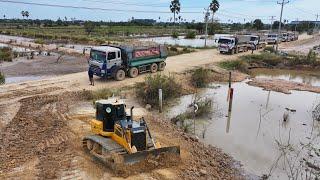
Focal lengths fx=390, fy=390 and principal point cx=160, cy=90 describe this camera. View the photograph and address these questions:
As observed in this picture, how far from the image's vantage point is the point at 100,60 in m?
25.7

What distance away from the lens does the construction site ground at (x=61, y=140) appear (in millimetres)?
12156

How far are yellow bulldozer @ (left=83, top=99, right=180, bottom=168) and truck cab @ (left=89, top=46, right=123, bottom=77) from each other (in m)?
12.4

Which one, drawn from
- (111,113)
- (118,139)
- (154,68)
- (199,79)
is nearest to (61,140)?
(111,113)

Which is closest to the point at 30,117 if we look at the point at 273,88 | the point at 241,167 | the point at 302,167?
the point at 241,167

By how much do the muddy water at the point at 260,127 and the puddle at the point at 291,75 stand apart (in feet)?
24.4

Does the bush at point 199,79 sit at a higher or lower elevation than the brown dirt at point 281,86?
higher

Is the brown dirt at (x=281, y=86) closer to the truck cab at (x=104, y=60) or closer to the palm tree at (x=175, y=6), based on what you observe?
the truck cab at (x=104, y=60)

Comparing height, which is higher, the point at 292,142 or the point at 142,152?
the point at 142,152

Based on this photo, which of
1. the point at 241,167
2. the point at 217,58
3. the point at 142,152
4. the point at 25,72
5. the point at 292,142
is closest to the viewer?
the point at 142,152

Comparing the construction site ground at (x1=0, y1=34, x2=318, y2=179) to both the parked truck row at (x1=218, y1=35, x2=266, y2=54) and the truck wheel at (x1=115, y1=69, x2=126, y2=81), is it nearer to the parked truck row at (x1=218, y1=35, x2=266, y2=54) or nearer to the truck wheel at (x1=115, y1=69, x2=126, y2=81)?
the truck wheel at (x1=115, y1=69, x2=126, y2=81)

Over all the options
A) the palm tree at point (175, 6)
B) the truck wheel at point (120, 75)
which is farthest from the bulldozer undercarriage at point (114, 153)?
the palm tree at point (175, 6)

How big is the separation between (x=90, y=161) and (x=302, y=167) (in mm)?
7869

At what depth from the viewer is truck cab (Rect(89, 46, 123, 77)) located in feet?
83.8

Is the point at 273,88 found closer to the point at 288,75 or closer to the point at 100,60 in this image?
the point at 288,75
